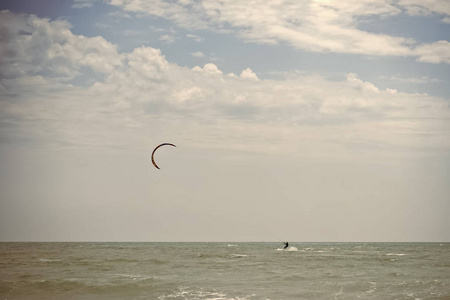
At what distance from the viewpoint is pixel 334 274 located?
89.0 feet

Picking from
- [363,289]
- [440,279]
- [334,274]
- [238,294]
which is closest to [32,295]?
[238,294]

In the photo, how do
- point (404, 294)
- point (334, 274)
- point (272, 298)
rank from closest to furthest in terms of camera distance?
point (272, 298) < point (404, 294) < point (334, 274)

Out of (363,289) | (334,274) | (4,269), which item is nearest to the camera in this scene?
(363,289)

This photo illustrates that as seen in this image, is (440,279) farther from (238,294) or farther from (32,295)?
(32,295)

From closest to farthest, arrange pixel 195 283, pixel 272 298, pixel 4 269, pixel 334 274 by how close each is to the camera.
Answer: pixel 272 298
pixel 195 283
pixel 334 274
pixel 4 269

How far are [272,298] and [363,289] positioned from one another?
16.4 ft

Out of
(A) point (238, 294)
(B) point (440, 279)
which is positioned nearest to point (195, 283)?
(A) point (238, 294)

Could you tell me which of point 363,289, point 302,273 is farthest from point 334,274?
point 363,289

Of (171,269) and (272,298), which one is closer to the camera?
(272,298)

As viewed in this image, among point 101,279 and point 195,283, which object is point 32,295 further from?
point 195,283

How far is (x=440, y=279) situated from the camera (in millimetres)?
24875

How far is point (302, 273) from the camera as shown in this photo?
2759 centimetres

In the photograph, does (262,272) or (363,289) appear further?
(262,272)

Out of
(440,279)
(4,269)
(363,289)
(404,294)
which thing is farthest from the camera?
(4,269)
